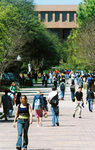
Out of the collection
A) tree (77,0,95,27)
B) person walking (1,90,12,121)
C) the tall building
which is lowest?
person walking (1,90,12,121)

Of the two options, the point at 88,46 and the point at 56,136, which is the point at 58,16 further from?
the point at 56,136

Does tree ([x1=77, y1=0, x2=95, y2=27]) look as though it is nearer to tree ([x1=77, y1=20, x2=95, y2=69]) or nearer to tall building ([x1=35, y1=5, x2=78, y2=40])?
tree ([x1=77, y1=20, x2=95, y2=69])

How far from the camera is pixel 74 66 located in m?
84.1

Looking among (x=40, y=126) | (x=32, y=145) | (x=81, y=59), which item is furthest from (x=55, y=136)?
(x=81, y=59)

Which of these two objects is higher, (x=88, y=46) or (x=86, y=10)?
(x=86, y=10)

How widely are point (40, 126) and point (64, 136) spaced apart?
348 cm

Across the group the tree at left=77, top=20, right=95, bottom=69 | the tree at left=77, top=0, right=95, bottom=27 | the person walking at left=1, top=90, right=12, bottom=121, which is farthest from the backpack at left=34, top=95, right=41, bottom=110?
the tree at left=77, top=0, right=95, bottom=27

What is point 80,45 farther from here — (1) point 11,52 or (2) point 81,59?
(1) point 11,52

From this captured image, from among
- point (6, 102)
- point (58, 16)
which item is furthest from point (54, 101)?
point (58, 16)

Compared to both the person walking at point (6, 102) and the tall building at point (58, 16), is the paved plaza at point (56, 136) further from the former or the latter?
the tall building at point (58, 16)

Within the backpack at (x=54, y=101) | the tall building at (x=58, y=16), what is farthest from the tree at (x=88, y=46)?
the tall building at (x=58, y=16)

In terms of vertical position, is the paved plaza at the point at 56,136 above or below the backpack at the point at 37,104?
below

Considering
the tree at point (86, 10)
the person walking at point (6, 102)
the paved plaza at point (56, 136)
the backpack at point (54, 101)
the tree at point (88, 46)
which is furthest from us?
the tree at point (86, 10)

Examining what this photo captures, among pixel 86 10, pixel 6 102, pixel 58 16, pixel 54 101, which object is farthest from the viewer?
pixel 58 16
